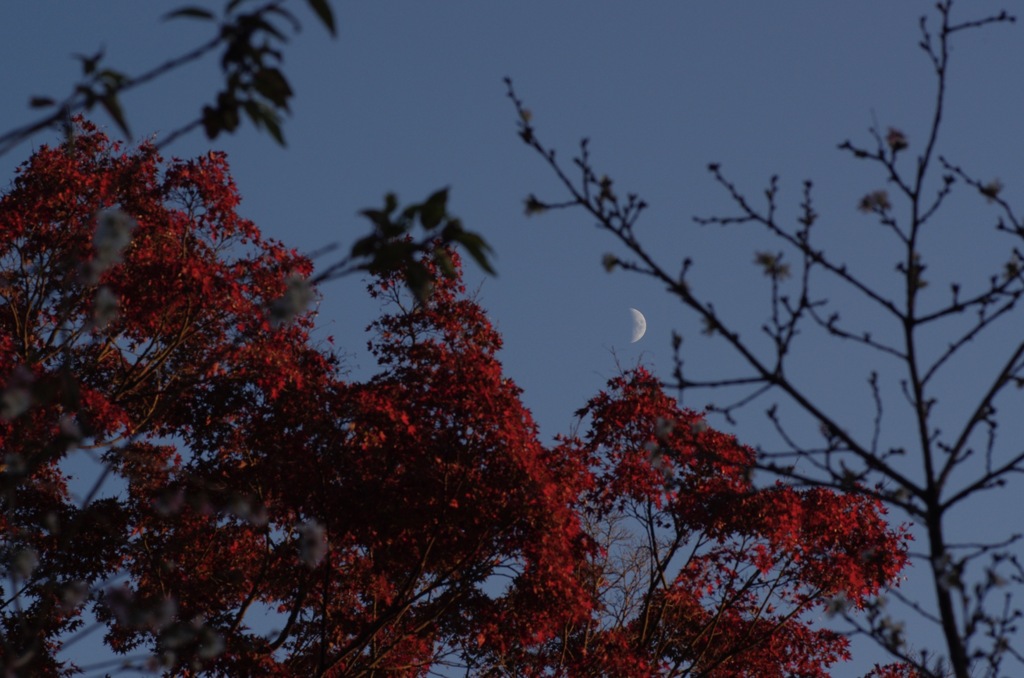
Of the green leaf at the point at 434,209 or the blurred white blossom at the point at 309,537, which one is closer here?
the green leaf at the point at 434,209

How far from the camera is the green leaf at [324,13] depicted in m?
3.31

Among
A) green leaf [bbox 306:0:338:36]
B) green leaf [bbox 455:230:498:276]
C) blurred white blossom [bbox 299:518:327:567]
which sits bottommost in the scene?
green leaf [bbox 455:230:498:276]

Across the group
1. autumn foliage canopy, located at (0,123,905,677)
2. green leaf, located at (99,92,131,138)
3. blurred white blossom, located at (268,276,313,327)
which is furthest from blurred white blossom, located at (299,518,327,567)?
green leaf, located at (99,92,131,138)

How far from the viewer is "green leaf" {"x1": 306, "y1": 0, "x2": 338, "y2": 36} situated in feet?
10.9

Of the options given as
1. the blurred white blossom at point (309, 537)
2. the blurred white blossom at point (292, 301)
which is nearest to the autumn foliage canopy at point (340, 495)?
the blurred white blossom at point (309, 537)

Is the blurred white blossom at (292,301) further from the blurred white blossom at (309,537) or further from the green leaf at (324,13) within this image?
the blurred white blossom at (309,537)

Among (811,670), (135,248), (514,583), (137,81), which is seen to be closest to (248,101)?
(137,81)

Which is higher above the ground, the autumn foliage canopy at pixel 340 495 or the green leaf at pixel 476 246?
the autumn foliage canopy at pixel 340 495

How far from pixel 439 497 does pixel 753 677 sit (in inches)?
224

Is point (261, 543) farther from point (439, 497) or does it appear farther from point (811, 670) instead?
point (811, 670)

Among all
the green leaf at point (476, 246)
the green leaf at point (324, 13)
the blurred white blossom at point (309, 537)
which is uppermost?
the blurred white blossom at point (309, 537)

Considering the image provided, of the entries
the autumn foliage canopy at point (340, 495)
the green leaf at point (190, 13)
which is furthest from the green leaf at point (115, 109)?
the autumn foliage canopy at point (340, 495)

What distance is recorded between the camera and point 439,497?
1216cm

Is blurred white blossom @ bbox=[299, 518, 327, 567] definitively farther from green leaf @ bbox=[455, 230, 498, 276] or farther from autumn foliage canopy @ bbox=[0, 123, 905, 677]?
green leaf @ bbox=[455, 230, 498, 276]
